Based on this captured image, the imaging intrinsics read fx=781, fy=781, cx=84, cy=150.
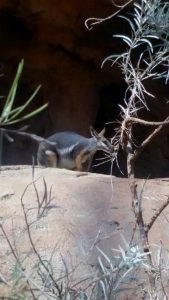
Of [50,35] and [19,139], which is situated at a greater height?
[50,35]

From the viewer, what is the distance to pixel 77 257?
363 centimetres

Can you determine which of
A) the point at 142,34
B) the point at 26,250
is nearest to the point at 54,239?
the point at 26,250

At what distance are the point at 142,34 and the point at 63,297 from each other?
1.25m

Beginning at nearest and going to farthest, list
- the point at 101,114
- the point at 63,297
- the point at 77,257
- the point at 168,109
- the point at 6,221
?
1. the point at 63,297
2. the point at 77,257
3. the point at 6,221
4. the point at 168,109
5. the point at 101,114

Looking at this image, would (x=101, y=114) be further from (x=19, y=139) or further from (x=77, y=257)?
(x=77, y=257)

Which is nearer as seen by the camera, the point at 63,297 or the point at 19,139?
the point at 63,297

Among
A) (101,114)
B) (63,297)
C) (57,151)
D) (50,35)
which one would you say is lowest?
(63,297)

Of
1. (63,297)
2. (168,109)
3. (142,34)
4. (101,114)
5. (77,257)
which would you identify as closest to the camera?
(63,297)

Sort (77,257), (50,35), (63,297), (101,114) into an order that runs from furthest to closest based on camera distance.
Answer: (101,114)
(50,35)
(77,257)
(63,297)

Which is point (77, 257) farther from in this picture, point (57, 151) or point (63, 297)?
point (57, 151)

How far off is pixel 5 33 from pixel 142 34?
5.77m

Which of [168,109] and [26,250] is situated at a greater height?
[168,109]

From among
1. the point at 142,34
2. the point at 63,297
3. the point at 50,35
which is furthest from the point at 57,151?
the point at 63,297

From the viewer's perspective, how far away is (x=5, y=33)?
28.7 ft
